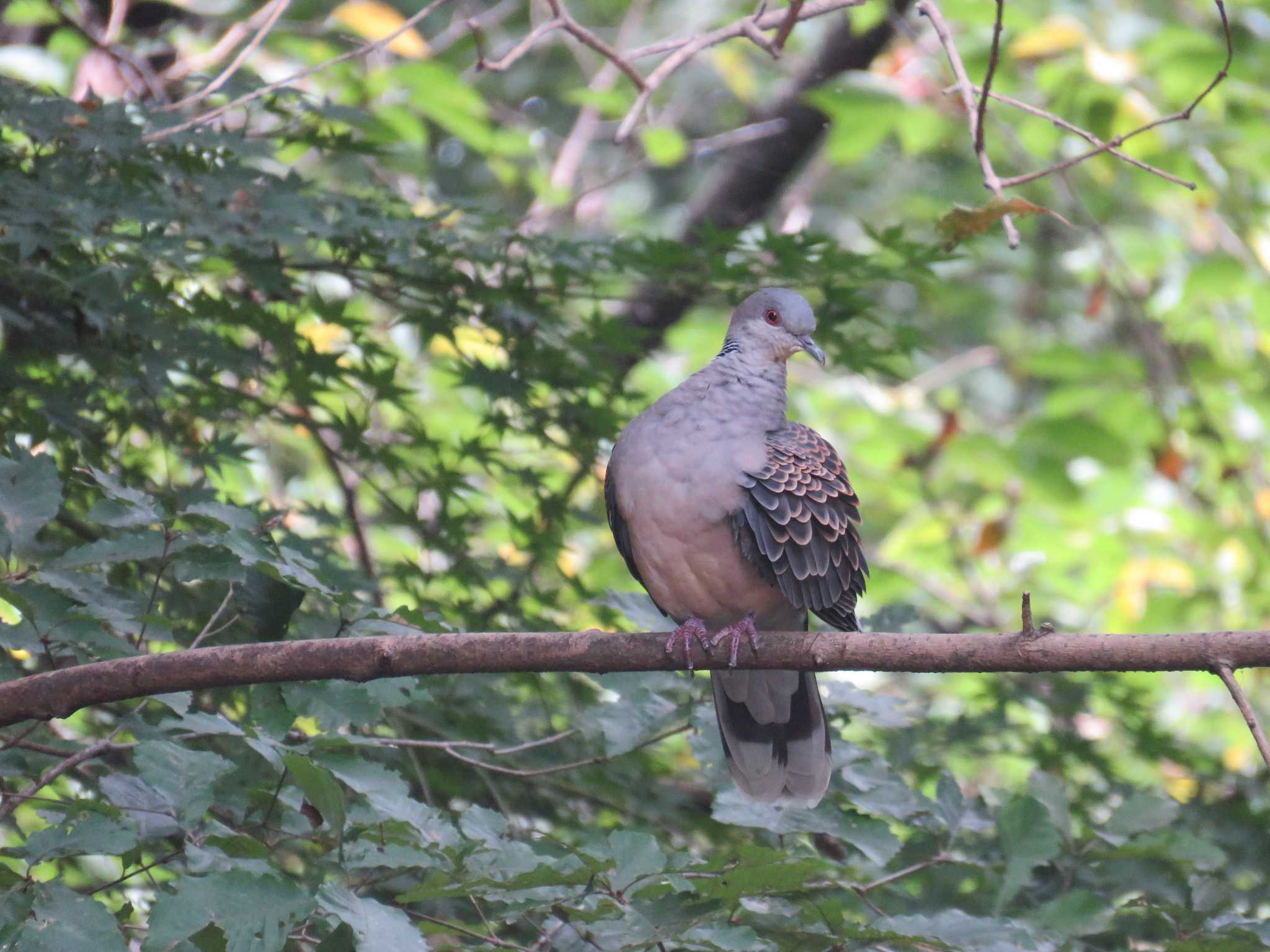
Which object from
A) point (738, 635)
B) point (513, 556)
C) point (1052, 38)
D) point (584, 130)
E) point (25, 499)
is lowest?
point (513, 556)

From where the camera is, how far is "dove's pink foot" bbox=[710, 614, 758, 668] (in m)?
2.79

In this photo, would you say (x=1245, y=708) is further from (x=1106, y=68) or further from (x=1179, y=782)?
(x=1106, y=68)

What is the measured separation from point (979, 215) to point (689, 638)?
134 cm

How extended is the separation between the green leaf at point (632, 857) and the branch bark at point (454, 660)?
1.05ft

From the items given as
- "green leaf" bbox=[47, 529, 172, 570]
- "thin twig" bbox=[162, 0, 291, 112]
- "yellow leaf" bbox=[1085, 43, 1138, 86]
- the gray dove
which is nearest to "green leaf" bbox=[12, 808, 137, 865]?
"green leaf" bbox=[47, 529, 172, 570]

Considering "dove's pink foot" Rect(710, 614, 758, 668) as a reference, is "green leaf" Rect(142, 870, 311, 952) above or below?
above

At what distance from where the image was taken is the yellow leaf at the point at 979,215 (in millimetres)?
3100

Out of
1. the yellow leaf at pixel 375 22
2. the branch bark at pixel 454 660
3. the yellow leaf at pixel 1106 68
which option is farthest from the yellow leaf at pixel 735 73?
the branch bark at pixel 454 660

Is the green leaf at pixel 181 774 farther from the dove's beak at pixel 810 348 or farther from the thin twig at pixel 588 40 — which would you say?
the thin twig at pixel 588 40

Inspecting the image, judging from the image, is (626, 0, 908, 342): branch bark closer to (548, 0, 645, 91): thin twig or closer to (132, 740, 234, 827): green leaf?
(548, 0, 645, 91): thin twig

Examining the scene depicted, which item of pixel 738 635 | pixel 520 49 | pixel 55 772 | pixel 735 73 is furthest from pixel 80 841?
pixel 735 73

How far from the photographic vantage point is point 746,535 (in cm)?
328

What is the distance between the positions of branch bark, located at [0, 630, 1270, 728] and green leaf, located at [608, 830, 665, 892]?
0.32m

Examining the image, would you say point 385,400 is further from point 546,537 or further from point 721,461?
point 721,461
